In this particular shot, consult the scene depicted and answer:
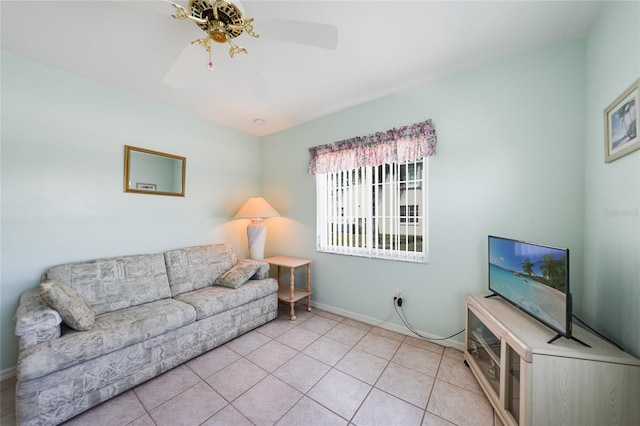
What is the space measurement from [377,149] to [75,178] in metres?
2.90

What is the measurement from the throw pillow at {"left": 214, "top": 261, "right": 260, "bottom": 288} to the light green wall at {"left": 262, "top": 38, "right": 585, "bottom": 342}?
1.11 metres

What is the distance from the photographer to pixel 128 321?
5.68 feet

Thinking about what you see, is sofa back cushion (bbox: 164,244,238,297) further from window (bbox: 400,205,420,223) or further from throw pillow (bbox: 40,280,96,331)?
window (bbox: 400,205,420,223)

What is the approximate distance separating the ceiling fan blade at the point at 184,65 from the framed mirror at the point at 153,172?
1.14 meters

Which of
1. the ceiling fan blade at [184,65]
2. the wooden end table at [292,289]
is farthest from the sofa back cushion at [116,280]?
the ceiling fan blade at [184,65]

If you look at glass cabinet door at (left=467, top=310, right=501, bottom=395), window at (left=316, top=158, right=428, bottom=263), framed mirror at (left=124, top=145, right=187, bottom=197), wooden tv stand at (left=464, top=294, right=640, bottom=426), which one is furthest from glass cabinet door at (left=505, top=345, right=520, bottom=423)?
framed mirror at (left=124, top=145, right=187, bottom=197)

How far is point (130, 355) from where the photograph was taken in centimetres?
167

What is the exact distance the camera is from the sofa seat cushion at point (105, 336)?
4.37ft

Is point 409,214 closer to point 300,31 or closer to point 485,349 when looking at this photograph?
point 485,349

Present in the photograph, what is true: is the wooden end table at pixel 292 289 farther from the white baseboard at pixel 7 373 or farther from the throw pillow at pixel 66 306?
the white baseboard at pixel 7 373

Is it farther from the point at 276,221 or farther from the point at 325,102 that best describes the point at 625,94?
the point at 276,221

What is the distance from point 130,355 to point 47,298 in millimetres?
654

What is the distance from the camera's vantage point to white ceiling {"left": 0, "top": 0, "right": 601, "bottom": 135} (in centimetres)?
143

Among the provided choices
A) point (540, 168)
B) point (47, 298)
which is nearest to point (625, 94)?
point (540, 168)
